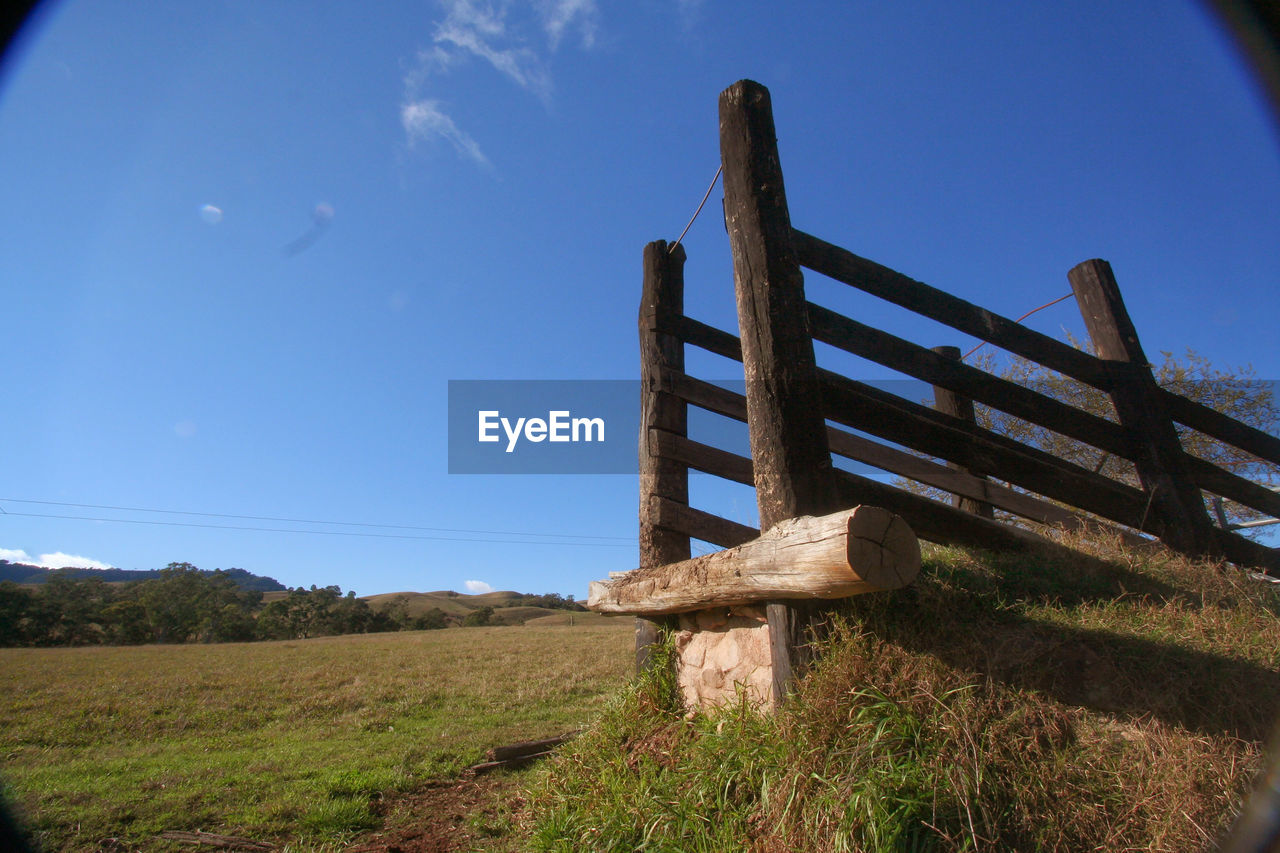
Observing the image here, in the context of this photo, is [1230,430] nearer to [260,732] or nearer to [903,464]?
[903,464]

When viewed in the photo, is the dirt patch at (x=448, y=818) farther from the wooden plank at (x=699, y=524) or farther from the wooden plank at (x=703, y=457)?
the wooden plank at (x=703, y=457)

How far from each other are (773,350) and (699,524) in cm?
174

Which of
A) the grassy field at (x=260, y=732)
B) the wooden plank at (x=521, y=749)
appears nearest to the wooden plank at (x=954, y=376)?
the grassy field at (x=260, y=732)

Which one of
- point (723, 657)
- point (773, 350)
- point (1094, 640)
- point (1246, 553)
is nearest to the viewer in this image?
point (1094, 640)

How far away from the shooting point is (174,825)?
5172 mm

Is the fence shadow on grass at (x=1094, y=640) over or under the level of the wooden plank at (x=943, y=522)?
under

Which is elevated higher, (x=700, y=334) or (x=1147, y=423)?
(x=700, y=334)

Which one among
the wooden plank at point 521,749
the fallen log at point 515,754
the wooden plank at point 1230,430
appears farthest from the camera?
the wooden plank at point 521,749

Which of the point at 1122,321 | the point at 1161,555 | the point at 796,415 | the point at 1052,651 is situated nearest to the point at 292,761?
the point at 796,415

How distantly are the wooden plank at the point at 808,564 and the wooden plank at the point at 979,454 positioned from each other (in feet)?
3.28

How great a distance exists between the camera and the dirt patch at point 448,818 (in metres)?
4.33

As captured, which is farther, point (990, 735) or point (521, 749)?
point (521, 749)

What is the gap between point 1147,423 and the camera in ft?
13.9

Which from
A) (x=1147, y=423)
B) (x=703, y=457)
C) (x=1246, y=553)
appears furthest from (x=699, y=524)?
(x=1246, y=553)
